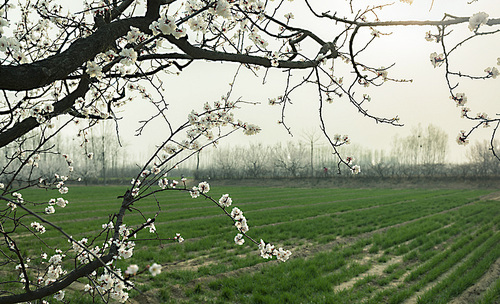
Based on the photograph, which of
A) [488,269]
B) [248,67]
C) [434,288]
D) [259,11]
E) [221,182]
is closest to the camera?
[259,11]

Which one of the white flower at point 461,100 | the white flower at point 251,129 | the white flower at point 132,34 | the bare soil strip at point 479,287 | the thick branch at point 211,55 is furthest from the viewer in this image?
the bare soil strip at point 479,287

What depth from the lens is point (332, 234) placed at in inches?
338

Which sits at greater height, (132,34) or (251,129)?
(132,34)

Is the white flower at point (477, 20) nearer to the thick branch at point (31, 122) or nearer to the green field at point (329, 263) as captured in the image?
the thick branch at point (31, 122)

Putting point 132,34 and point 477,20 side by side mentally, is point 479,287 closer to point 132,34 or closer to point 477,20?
point 477,20

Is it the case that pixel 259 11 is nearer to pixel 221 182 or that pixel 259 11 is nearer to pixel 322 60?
pixel 322 60

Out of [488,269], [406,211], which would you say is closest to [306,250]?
[488,269]

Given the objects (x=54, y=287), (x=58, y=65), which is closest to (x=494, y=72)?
(x=58, y=65)

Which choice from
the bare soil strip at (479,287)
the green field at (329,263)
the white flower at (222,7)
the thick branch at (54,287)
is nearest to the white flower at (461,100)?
the white flower at (222,7)

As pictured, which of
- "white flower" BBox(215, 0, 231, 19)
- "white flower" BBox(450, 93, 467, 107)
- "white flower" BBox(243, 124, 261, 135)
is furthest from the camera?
"white flower" BBox(243, 124, 261, 135)

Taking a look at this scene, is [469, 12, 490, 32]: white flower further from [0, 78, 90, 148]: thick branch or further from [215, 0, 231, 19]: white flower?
[0, 78, 90, 148]: thick branch

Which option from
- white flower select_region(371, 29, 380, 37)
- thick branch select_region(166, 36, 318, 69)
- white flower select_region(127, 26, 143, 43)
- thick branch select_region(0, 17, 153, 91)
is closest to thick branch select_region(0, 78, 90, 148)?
thick branch select_region(0, 17, 153, 91)

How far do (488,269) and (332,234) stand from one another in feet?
11.6

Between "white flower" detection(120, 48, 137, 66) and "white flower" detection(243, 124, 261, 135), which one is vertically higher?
"white flower" detection(120, 48, 137, 66)
